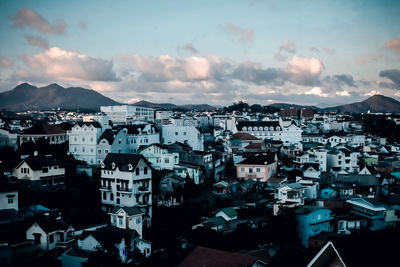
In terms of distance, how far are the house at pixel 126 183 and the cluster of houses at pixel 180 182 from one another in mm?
59

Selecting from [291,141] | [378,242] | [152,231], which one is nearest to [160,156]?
[152,231]

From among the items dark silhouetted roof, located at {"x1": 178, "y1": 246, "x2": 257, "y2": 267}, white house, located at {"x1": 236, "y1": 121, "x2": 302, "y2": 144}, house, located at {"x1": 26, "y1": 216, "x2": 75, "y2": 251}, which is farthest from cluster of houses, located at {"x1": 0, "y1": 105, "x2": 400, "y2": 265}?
white house, located at {"x1": 236, "y1": 121, "x2": 302, "y2": 144}

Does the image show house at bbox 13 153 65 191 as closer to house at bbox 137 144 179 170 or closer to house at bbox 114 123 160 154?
Answer: house at bbox 137 144 179 170

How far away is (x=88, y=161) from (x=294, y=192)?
14906 millimetres

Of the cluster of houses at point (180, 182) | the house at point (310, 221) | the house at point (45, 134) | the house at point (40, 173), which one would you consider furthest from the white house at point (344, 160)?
the house at point (45, 134)

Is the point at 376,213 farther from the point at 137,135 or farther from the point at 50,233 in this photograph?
the point at 137,135

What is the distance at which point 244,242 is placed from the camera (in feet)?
61.8

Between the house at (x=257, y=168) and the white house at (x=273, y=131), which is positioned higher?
the white house at (x=273, y=131)

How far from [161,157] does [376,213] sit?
47.5 ft

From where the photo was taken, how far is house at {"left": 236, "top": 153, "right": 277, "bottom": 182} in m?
28.2

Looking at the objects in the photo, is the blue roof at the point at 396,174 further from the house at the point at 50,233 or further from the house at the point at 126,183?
the house at the point at 50,233

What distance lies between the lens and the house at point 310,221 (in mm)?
20672

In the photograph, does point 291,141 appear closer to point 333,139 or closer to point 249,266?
point 333,139

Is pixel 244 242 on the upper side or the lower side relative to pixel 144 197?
lower
